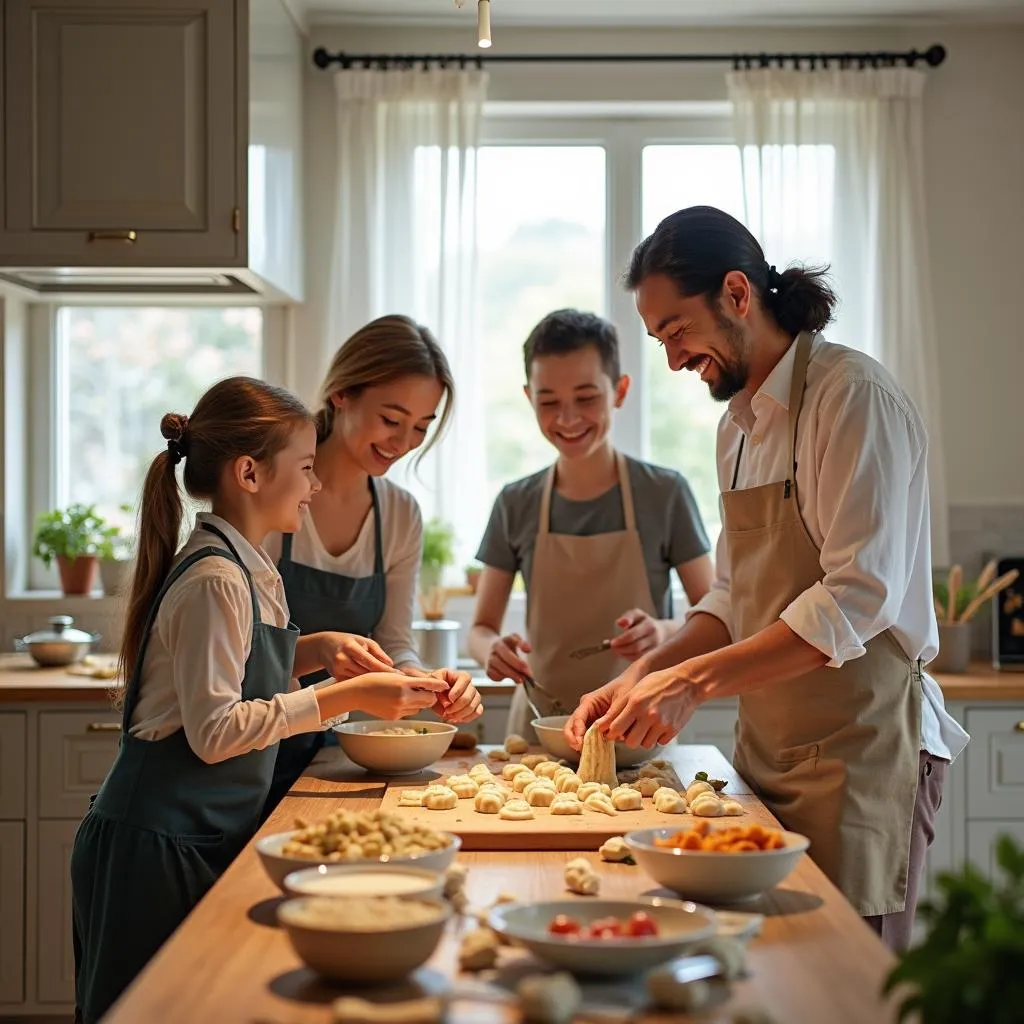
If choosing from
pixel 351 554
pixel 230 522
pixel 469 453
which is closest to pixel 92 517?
pixel 469 453

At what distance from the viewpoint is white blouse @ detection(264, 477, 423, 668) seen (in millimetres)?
2670

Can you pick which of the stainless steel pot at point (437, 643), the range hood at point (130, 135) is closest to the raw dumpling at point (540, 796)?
the stainless steel pot at point (437, 643)

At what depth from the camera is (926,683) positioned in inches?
83.9

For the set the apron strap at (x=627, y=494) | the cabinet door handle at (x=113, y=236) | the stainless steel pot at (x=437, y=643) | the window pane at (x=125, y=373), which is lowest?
the stainless steel pot at (x=437, y=643)

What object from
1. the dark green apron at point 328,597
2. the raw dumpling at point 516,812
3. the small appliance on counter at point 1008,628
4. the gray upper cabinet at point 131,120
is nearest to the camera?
the raw dumpling at point 516,812

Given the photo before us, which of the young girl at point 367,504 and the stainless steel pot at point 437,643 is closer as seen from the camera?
the young girl at point 367,504

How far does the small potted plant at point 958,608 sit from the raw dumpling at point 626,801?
2.04 metres

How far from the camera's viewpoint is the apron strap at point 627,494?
3105mm

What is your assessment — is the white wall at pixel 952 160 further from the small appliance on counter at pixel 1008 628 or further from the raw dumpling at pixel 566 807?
the raw dumpling at pixel 566 807

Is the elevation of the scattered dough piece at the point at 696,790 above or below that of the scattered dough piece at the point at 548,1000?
above

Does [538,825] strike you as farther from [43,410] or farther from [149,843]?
[43,410]

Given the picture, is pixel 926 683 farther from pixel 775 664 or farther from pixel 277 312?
pixel 277 312

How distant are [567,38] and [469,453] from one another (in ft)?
4.48

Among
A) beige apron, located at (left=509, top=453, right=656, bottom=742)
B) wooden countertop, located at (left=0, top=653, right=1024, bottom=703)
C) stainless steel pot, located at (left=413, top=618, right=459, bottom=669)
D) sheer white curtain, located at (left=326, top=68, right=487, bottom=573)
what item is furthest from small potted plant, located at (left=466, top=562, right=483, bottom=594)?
beige apron, located at (left=509, top=453, right=656, bottom=742)
